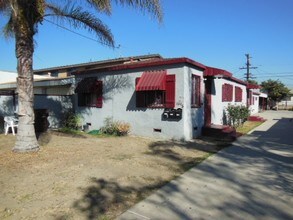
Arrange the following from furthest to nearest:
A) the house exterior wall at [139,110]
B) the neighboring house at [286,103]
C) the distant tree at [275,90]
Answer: the neighboring house at [286,103] → the distant tree at [275,90] → the house exterior wall at [139,110]

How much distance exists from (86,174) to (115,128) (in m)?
6.67

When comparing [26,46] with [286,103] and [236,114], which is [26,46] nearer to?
[236,114]

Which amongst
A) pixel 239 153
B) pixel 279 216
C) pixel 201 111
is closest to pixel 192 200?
pixel 279 216

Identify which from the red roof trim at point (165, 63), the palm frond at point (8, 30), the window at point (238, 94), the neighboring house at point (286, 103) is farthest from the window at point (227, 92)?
the neighboring house at point (286, 103)

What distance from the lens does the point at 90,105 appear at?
50.6 ft

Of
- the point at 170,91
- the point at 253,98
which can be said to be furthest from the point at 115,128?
the point at 253,98

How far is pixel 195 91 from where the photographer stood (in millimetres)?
13188

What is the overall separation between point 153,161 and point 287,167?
3.35 meters

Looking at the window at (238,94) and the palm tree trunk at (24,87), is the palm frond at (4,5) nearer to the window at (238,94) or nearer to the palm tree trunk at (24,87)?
the palm tree trunk at (24,87)

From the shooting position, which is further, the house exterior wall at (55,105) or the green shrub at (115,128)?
the house exterior wall at (55,105)

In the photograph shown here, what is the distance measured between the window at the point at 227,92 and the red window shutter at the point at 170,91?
661 centimetres

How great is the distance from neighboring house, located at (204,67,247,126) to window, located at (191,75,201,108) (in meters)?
1.04

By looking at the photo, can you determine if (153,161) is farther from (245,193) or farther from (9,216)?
(9,216)

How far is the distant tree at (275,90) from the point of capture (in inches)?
2234
